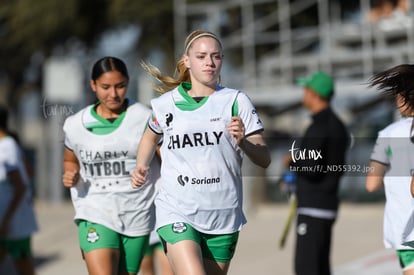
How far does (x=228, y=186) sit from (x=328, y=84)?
274 centimetres

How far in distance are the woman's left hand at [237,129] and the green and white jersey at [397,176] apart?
47.3 inches

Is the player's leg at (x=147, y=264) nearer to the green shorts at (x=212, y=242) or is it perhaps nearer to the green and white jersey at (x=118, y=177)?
the green and white jersey at (x=118, y=177)

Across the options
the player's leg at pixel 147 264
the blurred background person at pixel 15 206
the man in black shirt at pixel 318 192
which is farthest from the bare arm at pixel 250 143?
the blurred background person at pixel 15 206

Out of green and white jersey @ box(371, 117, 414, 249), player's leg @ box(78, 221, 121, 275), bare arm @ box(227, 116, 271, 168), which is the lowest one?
player's leg @ box(78, 221, 121, 275)

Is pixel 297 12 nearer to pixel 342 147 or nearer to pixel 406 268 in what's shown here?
pixel 342 147

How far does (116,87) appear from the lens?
→ 258 inches

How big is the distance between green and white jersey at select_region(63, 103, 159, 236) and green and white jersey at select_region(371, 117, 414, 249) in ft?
4.99

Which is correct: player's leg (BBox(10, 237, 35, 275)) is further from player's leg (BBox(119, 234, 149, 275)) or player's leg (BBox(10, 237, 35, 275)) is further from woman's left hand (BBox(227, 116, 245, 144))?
woman's left hand (BBox(227, 116, 245, 144))

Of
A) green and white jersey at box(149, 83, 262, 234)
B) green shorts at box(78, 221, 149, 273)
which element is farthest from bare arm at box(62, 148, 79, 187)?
green and white jersey at box(149, 83, 262, 234)

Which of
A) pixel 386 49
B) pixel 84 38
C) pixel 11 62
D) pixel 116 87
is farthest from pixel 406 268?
pixel 11 62

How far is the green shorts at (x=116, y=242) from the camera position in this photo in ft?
21.2

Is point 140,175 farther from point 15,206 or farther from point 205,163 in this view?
point 15,206

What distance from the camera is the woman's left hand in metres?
5.32

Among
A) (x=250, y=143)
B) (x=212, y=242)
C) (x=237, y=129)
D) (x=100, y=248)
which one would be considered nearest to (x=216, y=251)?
(x=212, y=242)
